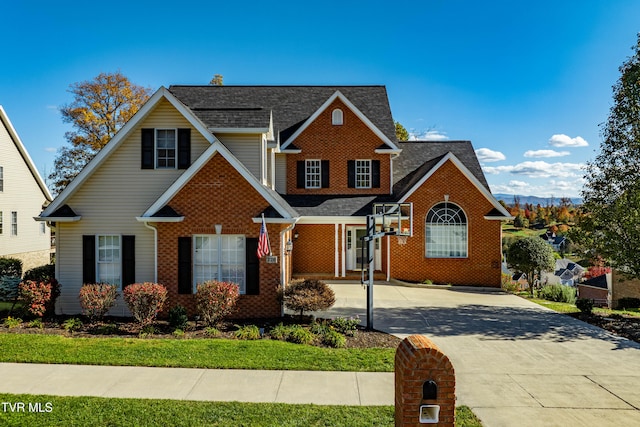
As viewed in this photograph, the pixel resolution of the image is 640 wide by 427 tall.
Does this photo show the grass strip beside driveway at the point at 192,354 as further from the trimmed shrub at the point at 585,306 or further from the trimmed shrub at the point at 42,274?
the trimmed shrub at the point at 585,306

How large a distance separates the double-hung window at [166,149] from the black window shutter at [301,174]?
8897 millimetres

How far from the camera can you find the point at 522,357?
1027 centimetres

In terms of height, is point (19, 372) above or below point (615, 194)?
below

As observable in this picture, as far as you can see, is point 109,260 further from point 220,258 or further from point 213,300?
point 213,300

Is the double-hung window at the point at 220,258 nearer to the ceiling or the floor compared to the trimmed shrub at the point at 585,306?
nearer to the ceiling

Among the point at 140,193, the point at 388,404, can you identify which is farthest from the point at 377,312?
A: the point at 140,193

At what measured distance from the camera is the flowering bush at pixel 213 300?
12480 mm

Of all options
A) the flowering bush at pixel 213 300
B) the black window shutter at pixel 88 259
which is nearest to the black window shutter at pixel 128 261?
the black window shutter at pixel 88 259

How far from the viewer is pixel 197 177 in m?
13.7

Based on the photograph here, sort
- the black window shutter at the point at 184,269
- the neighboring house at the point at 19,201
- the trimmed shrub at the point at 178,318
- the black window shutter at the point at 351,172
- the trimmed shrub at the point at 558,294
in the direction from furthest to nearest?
the neighboring house at the point at 19,201 < the black window shutter at the point at 351,172 < the trimmed shrub at the point at 558,294 < the black window shutter at the point at 184,269 < the trimmed shrub at the point at 178,318

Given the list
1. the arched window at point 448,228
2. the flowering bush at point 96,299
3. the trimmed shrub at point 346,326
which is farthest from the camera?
the arched window at point 448,228

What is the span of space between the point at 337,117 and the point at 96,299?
14.4 meters

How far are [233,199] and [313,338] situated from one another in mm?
5142

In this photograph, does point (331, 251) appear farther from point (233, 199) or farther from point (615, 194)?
point (615, 194)
